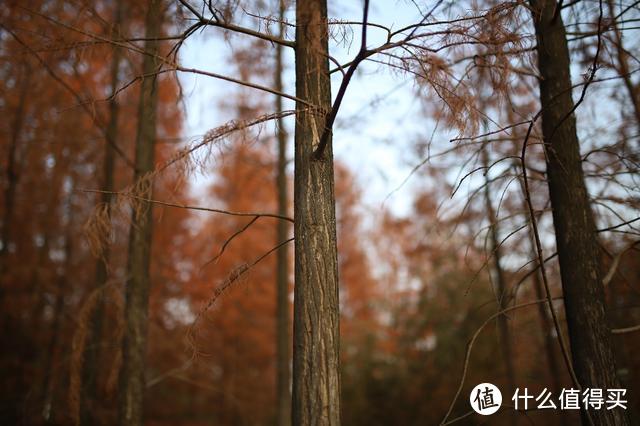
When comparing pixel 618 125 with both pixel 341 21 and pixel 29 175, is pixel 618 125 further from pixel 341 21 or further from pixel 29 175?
pixel 29 175

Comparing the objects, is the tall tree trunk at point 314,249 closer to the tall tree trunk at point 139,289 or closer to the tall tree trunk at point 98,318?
the tall tree trunk at point 139,289

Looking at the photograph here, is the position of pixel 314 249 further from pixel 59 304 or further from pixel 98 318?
pixel 59 304

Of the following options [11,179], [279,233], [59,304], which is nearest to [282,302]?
[279,233]

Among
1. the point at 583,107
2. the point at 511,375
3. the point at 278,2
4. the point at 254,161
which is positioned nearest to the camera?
the point at 278,2

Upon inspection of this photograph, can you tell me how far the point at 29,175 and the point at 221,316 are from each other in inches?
235

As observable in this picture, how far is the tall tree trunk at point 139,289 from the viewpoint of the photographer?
15.7 ft

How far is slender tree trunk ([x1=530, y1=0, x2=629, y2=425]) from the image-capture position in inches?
124

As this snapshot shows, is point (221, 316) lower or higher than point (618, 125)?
lower

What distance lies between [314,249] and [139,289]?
3.07m

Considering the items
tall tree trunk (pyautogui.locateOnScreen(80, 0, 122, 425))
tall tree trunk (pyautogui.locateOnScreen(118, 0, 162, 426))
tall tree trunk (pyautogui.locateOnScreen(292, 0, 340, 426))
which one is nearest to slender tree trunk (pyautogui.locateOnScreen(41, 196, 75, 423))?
tall tree trunk (pyautogui.locateOnScreen(80, 0, 122, 425))

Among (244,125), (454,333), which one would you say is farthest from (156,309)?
(244,125)

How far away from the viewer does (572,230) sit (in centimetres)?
340

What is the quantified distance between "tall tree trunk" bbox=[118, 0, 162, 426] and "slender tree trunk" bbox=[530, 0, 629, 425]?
349 centimetres

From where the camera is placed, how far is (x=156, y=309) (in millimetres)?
11602
